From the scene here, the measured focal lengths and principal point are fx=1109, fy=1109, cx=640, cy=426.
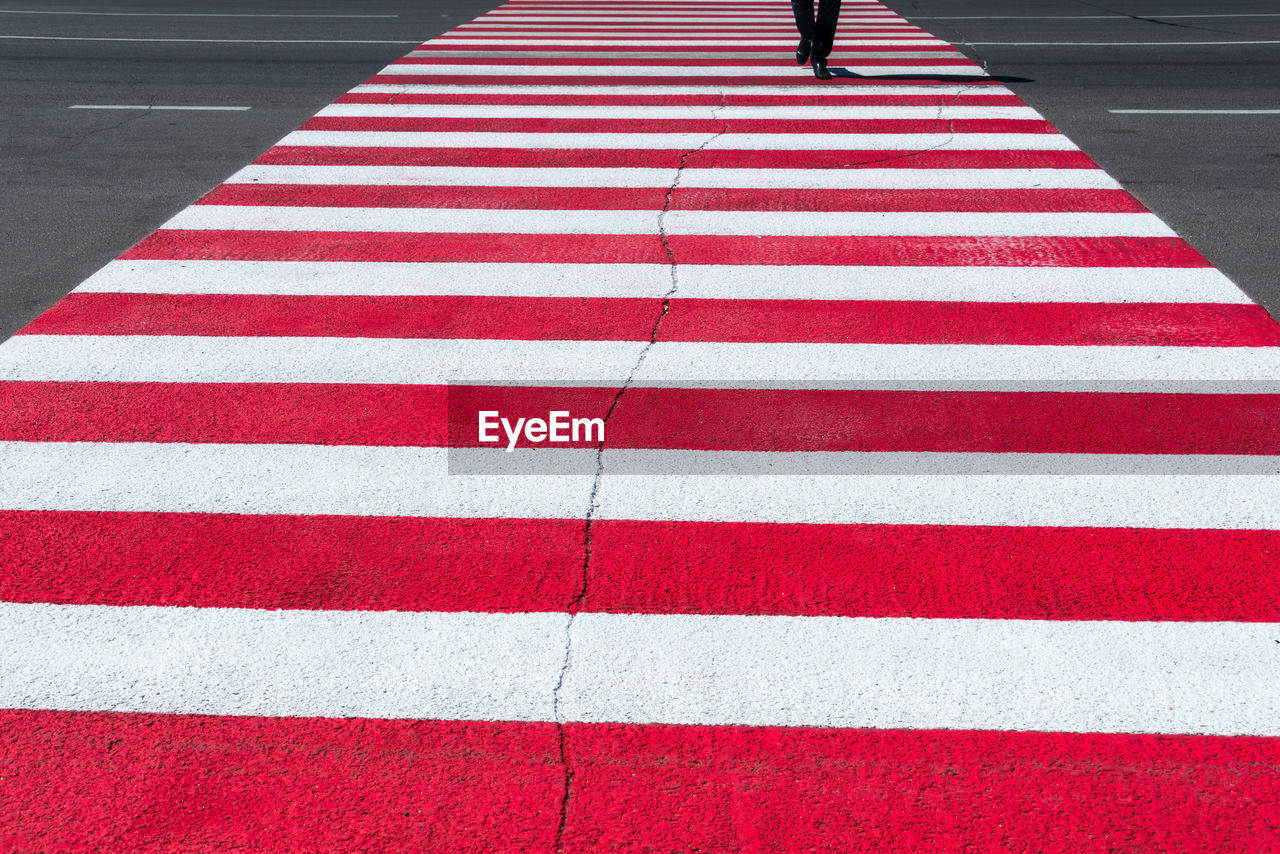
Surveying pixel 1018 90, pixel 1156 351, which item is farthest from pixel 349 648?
pixel 1018 90

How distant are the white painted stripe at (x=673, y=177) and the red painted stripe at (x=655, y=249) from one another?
109cm

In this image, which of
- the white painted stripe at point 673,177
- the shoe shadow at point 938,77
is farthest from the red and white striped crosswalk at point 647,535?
the shoe shadow at point 938,77

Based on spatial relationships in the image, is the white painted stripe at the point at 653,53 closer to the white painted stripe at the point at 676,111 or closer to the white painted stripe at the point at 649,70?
the white painted stripe at the point at 649,70

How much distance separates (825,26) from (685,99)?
5.20 feet

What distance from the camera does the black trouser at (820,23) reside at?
10.0 m

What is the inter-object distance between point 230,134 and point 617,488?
631 cm

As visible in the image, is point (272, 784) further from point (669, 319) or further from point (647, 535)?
point (669, 319)

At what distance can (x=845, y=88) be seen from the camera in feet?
33.3

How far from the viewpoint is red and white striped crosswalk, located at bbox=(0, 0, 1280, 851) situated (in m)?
2.57

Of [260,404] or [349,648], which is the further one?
[260,404]

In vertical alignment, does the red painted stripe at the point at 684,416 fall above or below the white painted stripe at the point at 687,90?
below

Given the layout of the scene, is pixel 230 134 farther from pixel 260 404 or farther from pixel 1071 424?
pixel 1071 424

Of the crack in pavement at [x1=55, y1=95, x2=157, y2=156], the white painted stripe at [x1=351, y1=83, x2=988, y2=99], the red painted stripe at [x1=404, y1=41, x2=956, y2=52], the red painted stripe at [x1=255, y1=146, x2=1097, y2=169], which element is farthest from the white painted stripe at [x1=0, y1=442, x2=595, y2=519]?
the red painted stripe at [x1=404, y1=41, x2=956, y2=52]

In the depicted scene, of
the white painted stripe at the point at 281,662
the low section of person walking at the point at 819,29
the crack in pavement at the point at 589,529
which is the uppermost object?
the low section of person walking at the point at 819,29
